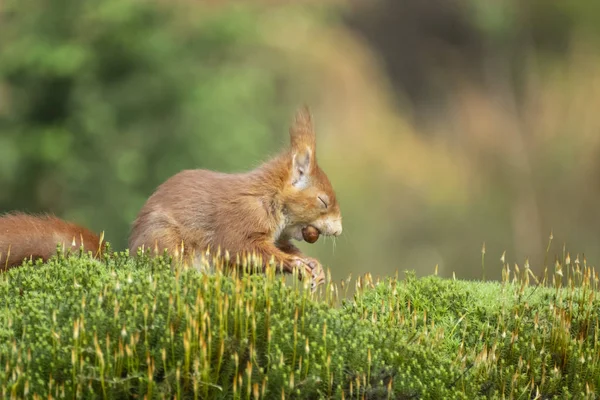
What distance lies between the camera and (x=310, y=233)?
723cm

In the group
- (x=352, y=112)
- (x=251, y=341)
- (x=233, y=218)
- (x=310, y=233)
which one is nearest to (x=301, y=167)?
(x=310, y=233)

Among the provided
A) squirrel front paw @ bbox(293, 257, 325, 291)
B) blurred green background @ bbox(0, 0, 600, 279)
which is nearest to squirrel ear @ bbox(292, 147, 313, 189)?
squirrel front paw @ bbox(293, 257, 325, 291)

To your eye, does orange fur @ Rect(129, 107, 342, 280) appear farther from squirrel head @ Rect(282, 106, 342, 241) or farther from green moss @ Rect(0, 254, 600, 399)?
green moss @ Rect(0, 254, 600, 399)

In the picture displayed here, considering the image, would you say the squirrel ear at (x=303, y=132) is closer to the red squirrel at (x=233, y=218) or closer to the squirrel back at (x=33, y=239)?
the red squirrel at (x=233, y=218)

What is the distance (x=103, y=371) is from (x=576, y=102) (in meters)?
15.4

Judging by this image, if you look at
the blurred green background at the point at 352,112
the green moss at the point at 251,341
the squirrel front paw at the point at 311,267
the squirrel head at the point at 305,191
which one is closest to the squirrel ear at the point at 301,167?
the squirrel head at the point at 305,191

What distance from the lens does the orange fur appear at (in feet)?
22.8

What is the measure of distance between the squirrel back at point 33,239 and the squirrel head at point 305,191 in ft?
4.53

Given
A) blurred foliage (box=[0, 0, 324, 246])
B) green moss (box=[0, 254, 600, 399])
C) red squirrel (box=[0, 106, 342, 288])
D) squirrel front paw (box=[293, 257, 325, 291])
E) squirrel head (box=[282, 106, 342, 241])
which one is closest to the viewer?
green moss (box=[0, 254, 600, 399])

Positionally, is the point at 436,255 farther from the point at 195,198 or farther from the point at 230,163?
the point at 195,198

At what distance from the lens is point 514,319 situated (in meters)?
6.57

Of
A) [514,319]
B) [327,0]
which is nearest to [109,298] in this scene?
[514,319]

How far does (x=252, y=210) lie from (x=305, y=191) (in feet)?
1.45

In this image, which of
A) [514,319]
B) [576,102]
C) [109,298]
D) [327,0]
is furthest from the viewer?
[327,0]
